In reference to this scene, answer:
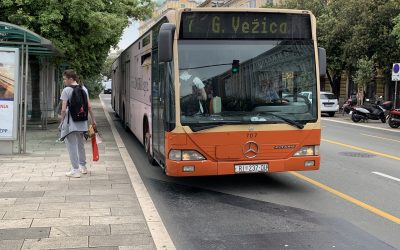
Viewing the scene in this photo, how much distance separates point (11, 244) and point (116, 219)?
137 cm

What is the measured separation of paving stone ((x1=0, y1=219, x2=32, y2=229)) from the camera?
587 centimetres

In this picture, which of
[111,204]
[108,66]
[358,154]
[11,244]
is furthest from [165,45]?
[108,66]

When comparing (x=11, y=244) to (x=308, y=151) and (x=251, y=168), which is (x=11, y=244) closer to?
(x=251, y=168)

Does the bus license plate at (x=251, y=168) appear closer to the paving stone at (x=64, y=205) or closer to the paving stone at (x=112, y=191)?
the paving stone at (x=112, y=191)

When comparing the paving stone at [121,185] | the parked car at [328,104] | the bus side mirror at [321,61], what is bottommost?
the paving stone at [121,185]

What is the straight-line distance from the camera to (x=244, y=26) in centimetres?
766

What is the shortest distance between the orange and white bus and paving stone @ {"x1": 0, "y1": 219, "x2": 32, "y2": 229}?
2297 millimetres

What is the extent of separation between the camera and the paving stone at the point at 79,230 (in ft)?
18.4

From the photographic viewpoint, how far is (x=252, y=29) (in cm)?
770

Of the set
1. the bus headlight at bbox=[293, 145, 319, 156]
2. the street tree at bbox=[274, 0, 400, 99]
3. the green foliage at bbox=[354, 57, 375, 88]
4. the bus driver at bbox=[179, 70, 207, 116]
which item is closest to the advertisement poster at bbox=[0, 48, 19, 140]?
the bus driver at bbox=[179, 70, 207, 116]

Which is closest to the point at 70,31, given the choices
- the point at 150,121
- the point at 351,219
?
the point at 150,121

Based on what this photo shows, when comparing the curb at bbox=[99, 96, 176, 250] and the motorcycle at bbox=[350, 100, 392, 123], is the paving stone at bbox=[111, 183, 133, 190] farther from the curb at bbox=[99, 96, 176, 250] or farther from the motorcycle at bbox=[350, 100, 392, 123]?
the motorcycle at bbox=[350, 100, 392, 123]

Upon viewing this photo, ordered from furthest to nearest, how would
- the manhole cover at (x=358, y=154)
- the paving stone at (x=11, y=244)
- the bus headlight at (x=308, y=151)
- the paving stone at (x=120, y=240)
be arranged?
1. the manhole cover at (x=358, y=154)
2. the bus headlight at (x=308, y=151)
3. the paving stone at (x=120, y=240)
4. the paving stone at (x=11, y=244)

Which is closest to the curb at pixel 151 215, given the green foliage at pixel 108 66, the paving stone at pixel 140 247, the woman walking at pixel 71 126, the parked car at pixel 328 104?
the paving stone at pixel 140 247
